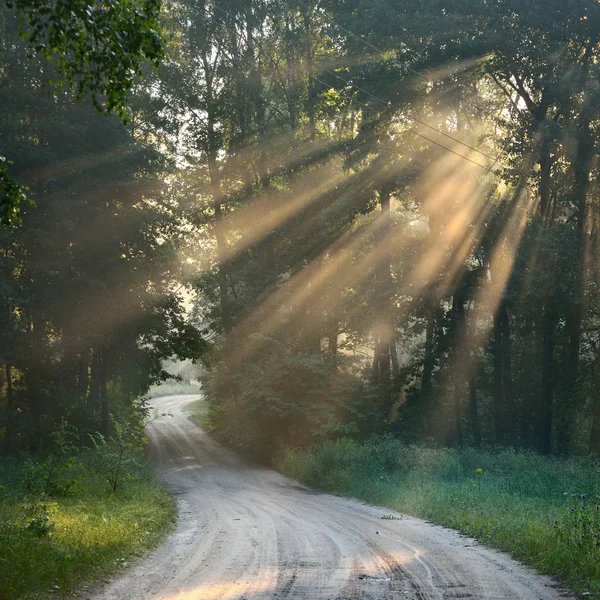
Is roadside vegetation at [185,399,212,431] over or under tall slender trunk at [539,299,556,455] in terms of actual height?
under

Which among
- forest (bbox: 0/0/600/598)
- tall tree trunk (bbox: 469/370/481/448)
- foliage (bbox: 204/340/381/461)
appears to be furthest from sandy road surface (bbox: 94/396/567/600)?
tall tree trunk (bbox: 469/370/481/448)

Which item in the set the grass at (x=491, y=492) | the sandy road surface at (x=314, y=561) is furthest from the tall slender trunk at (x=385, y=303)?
the sandy road surface at (x=314, y=561)

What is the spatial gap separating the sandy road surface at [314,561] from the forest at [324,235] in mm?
4608

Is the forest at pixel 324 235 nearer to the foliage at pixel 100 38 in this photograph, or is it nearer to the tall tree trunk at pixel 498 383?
the tall tree trunk at pixel 498 383

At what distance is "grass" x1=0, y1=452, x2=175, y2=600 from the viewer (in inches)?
320

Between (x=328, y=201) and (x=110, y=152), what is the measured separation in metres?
12.0

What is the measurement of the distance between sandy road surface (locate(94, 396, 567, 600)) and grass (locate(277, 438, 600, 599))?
1.30ft

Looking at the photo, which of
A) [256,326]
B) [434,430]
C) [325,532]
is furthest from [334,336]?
[325,532]

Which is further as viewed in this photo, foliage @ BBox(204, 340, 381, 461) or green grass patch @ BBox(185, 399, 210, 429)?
green grass patch @ BBox(185, 399, 210, 429)

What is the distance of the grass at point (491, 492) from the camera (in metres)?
9.40

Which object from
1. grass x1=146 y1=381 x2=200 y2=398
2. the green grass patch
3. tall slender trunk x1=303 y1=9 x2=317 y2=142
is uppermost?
tall slender trunk x1=303 y1=9 x2=317 y2=142

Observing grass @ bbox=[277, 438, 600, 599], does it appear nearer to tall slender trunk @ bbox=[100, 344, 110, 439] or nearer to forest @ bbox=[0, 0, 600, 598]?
forest @ bbox=[0, 0, 600, 598]

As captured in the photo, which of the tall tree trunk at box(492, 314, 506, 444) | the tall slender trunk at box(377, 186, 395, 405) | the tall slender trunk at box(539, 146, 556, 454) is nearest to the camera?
the tall slender trunk at box(539, 146, 556, 454)

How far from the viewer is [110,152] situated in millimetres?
27469
